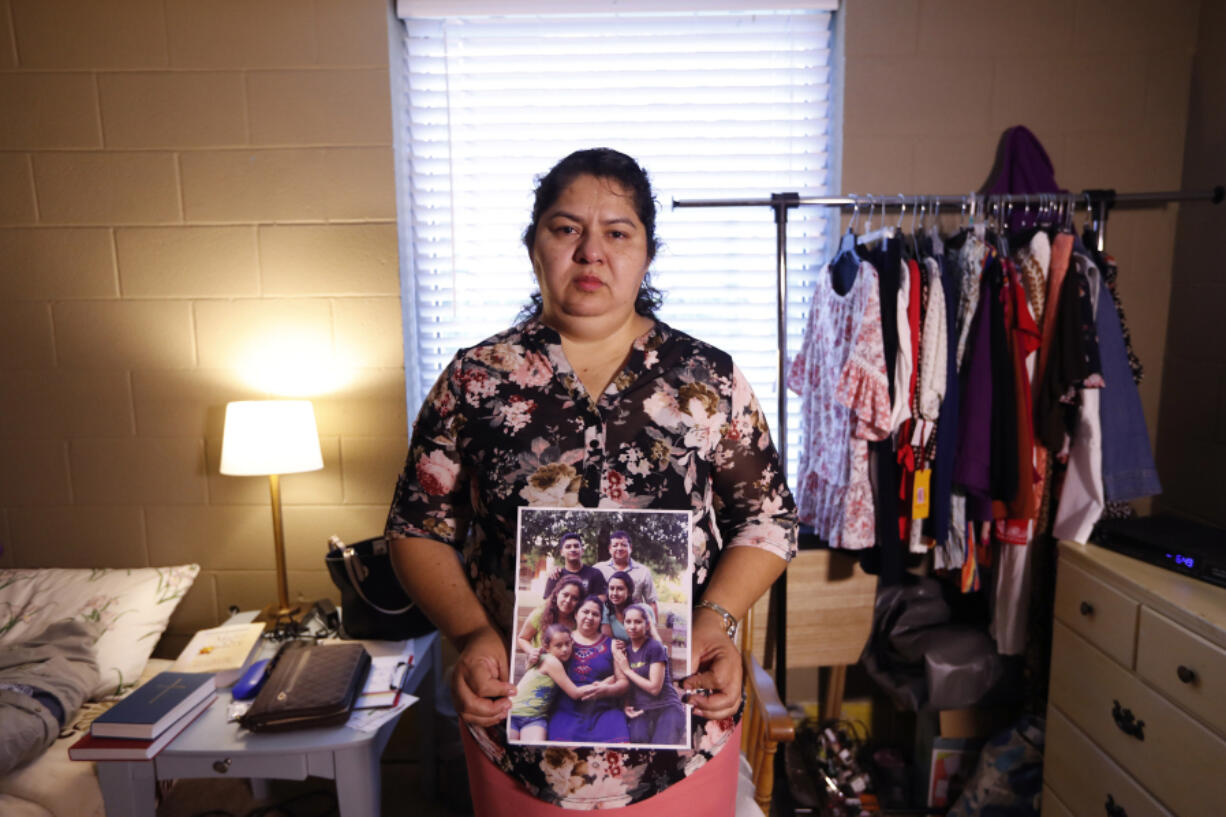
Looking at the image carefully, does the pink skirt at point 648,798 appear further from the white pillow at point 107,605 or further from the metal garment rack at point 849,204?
the white pillow at point 107,605

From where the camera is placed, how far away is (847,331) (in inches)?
67.3

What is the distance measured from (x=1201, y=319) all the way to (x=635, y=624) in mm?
2067

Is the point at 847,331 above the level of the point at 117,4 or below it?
below

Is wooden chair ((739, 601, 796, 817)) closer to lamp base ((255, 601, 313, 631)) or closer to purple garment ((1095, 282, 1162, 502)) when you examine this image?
purple garment ((1095, 282, 1162, 502))

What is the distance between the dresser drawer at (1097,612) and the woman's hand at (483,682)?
1.44 meters

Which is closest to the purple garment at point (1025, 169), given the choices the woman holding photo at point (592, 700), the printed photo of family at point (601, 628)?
the printed photo of family at point (601, 628)

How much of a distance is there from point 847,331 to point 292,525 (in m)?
1.79

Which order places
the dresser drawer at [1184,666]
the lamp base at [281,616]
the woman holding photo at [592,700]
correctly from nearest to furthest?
the woman holding photo at [592,700] → the dresser drawer at [1184,666] → the lamp base at [281,616]

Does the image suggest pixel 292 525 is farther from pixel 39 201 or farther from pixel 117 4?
pixel 117 4

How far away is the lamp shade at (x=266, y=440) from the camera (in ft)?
5.73

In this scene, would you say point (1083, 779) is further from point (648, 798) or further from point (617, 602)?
point (617, 602)

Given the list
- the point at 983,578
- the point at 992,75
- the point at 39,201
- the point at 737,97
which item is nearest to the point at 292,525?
the point at 39,201

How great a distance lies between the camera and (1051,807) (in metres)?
1.66

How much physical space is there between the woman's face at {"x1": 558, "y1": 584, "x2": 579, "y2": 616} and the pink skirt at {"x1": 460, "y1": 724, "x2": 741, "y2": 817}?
0.31 meters
